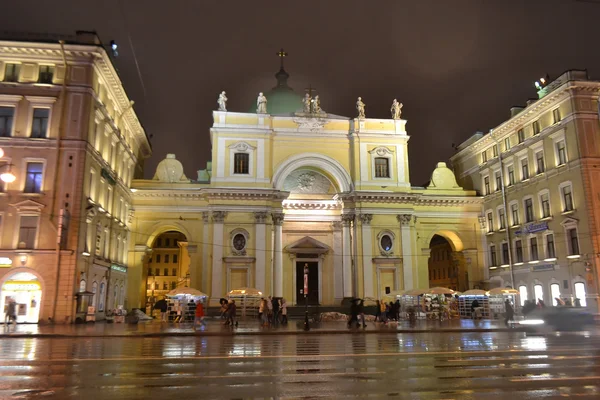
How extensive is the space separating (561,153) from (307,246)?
22.5 meters

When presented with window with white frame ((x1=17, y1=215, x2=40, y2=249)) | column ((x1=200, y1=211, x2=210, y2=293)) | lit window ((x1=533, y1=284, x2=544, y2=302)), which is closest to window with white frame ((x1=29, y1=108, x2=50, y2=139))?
window with white frame ((x1=17, y1=215, x2=40, y2=249))

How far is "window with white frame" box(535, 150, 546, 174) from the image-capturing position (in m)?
39.5

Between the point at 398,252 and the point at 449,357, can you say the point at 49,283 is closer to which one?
the point at 449,357

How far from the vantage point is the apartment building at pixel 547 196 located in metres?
34.7

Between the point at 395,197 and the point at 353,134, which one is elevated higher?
the point at 353,134

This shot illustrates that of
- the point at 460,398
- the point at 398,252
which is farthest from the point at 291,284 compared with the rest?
the point at 460,398

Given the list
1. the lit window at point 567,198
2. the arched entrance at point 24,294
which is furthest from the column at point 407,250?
the arched entrance at point 24,294

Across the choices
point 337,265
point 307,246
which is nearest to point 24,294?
point 307,246

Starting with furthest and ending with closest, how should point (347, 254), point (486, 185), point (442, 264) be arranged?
point (442, 264) < point (486, 185) < point (347, 254)

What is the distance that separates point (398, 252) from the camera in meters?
45.4

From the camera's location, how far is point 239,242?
1716 inches

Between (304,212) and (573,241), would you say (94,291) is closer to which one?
(304,212)

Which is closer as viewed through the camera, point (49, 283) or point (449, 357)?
point (449, 357)

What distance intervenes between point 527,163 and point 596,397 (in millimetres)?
37513
